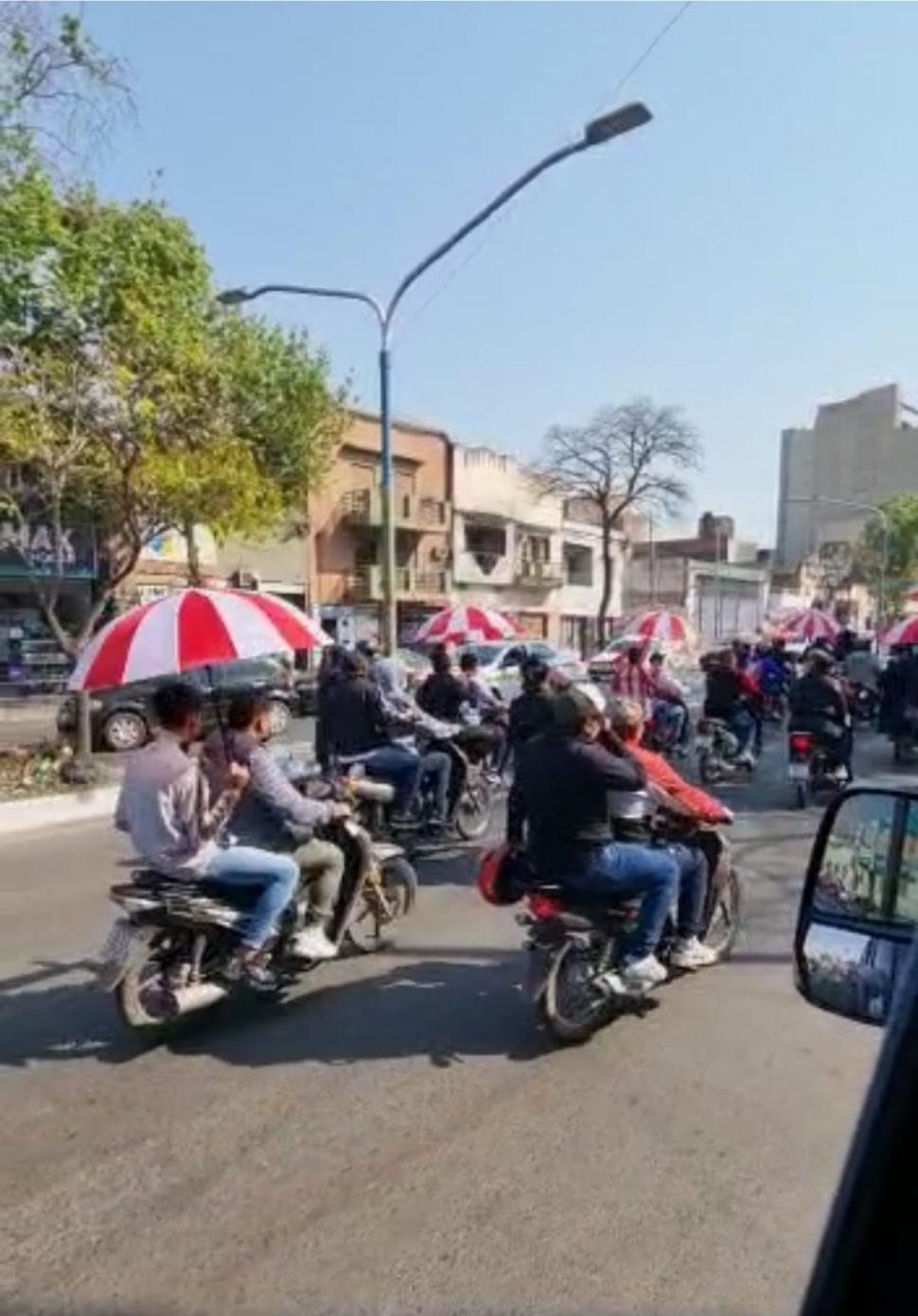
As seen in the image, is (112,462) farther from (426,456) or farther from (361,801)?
(426,456)

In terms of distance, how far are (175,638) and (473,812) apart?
423 centimetres

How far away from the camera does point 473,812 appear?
923cm

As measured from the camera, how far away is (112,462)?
12.9 m

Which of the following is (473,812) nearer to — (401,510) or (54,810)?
(54,810)

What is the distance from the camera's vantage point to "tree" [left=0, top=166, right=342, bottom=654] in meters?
10.1

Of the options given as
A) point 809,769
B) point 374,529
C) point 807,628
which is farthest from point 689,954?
point 374,529

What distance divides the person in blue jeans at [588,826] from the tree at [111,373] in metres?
7.33

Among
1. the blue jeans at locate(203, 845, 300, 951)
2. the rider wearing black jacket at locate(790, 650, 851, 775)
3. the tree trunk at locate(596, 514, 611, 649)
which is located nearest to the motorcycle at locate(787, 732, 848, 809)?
the rider wearing black jacket at locate(790, 650, 851, 775)

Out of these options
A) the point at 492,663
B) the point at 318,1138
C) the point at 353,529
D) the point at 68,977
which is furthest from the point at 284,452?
the point at 318,1138

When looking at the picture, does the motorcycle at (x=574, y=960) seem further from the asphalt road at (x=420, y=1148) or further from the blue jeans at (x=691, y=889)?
the blue jeans at (x=691, y=889)

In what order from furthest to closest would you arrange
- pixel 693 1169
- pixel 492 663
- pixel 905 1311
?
pixel 492 663 < pixel 693 1169 < pixel 905 1311

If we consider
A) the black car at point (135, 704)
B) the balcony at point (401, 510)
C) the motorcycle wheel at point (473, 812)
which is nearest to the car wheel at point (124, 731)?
the black car at point (135, 704)

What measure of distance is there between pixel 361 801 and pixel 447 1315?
15.1 feet

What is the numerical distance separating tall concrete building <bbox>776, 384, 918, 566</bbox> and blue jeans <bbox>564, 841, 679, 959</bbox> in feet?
238
